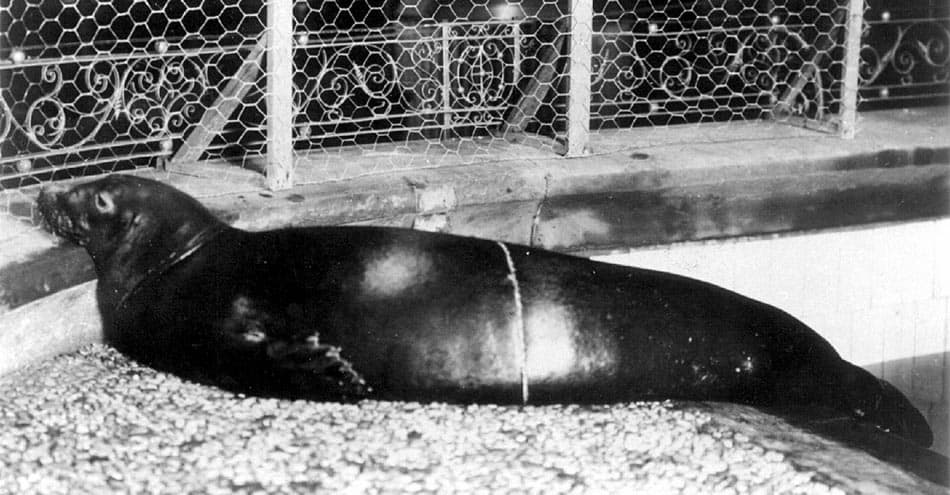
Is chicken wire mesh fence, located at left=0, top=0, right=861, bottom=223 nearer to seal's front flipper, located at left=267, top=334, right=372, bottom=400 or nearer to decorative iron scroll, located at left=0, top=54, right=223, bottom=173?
decorative iron scroll, located at left=0, top=54, right=223, bottom=173

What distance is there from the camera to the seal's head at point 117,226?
14.6ft

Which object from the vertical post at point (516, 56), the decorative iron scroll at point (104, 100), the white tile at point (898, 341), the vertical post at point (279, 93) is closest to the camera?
the decorative iron scroll at point (104, 100)

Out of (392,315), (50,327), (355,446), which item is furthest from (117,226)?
(355,446)

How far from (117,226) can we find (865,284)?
3.19m

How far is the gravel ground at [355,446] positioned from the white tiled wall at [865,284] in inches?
47.2

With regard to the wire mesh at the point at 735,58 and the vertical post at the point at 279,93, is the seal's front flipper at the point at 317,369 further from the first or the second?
the wire mesh at the point at 735,58

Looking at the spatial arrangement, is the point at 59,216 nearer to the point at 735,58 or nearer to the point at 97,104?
the point at 97,104

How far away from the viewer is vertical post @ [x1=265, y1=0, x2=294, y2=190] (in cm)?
475

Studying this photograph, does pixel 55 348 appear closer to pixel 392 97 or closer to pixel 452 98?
pixel 452 98

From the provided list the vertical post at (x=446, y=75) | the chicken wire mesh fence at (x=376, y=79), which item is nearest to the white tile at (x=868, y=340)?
the chicken wire mesh fence at (x=376, y=79)

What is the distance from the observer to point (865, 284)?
575cm

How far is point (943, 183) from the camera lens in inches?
235

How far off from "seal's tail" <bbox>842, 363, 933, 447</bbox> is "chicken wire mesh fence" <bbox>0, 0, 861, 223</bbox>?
138 centimetres

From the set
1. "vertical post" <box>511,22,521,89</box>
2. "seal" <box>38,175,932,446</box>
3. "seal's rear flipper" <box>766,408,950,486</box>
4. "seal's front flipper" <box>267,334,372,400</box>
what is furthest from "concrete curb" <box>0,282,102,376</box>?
"seal's rear flipper" <box>766,408,950,486</box>
